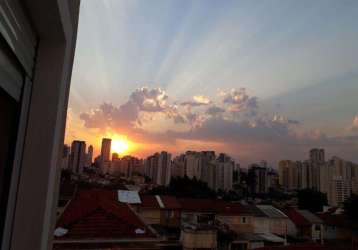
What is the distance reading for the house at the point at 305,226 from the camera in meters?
19.8

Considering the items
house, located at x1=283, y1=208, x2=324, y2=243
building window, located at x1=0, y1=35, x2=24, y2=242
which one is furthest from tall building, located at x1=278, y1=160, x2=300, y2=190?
building window, located at x1=0, y1=35, x2=24, y2=242

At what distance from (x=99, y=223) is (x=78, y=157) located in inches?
618

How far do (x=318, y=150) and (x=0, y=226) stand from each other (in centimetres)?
4142

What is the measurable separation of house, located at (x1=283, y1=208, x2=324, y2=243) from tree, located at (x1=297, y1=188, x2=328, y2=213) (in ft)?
28.3

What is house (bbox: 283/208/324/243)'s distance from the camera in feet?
64.9

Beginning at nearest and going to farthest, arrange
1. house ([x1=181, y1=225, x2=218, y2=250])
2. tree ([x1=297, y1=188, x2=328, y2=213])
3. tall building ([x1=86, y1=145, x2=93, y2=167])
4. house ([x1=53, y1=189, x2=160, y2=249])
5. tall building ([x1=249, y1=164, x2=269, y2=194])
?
1. house ([x1=53, y1=189, x2=160, y2=249])
2. house ([x1=181, y1=225, x2=218, y2=250])
3. tall building ([x1=86, y1=145, x2=93, y2=167])
4. tree ([x1=297, y1=188, x2=328, y2=213])
5. tall building ([x1=249, y1=164, x2=269, y2=194])

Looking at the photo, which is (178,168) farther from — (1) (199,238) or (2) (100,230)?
(2) (100,230)

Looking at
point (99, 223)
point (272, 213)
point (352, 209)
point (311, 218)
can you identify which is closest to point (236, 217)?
point (272, 213)

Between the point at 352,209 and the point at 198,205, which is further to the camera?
the point at 352,209

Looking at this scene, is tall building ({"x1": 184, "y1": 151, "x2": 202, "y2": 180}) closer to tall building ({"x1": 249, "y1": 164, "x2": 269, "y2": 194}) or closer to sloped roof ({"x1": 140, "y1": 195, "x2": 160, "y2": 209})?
tall building ({"x1": 249, "y1": 164, "x2": 269, "y2": 194})

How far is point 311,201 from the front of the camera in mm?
29109

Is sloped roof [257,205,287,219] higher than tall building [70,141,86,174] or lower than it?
lower

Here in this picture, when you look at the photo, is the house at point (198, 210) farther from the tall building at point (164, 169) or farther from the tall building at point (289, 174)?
the tall building at point (289, 174)

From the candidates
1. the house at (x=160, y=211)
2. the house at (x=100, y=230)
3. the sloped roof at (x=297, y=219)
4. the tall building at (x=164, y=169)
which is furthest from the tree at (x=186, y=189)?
the house at (x=100, y=230)
